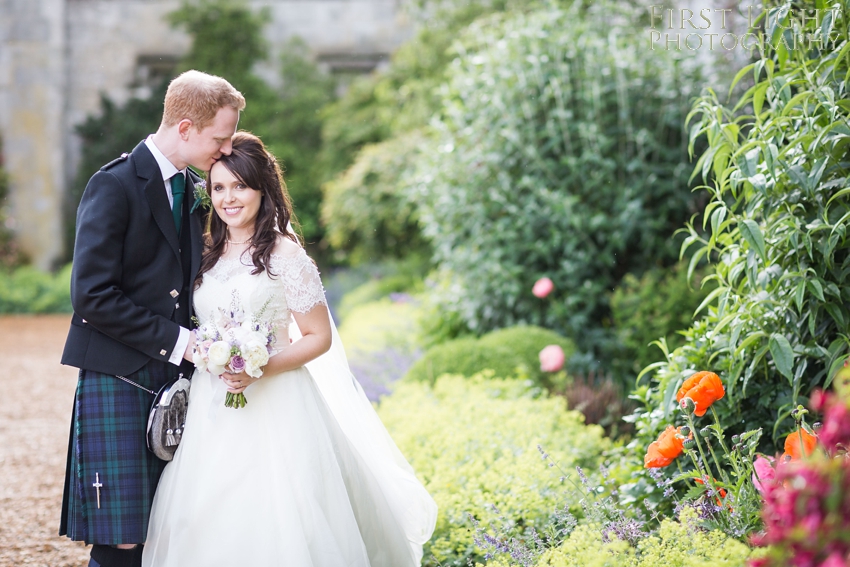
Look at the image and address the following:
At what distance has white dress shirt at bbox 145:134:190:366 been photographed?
2559 mm

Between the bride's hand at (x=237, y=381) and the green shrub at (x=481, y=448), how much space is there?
1097mm

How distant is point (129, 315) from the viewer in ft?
8.13

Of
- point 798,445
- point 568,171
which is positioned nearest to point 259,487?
point 798,445

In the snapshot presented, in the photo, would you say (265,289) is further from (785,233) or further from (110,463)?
(785,233)

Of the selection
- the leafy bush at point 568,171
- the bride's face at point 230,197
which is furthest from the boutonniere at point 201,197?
the leafy bush at point 568,171

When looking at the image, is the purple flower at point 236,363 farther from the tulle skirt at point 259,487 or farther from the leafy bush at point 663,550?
the leafy bush at point 663,550

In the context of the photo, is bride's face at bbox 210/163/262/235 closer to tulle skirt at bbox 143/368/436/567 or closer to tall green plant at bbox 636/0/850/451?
tulle skirt at bbox 143/368/436/567

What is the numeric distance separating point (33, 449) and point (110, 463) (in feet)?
11.6

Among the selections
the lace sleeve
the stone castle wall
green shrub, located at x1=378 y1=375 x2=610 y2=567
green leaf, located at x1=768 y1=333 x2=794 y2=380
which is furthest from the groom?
the stone castle wall

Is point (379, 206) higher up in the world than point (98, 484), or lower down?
lower down

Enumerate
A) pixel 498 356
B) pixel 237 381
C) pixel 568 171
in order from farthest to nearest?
pixel 568 171 < pixel 498 356 < pixel 237 381

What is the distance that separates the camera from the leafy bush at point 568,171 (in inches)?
225

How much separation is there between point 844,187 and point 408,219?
7417 millimetres

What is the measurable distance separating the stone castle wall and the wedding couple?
1228 cm
